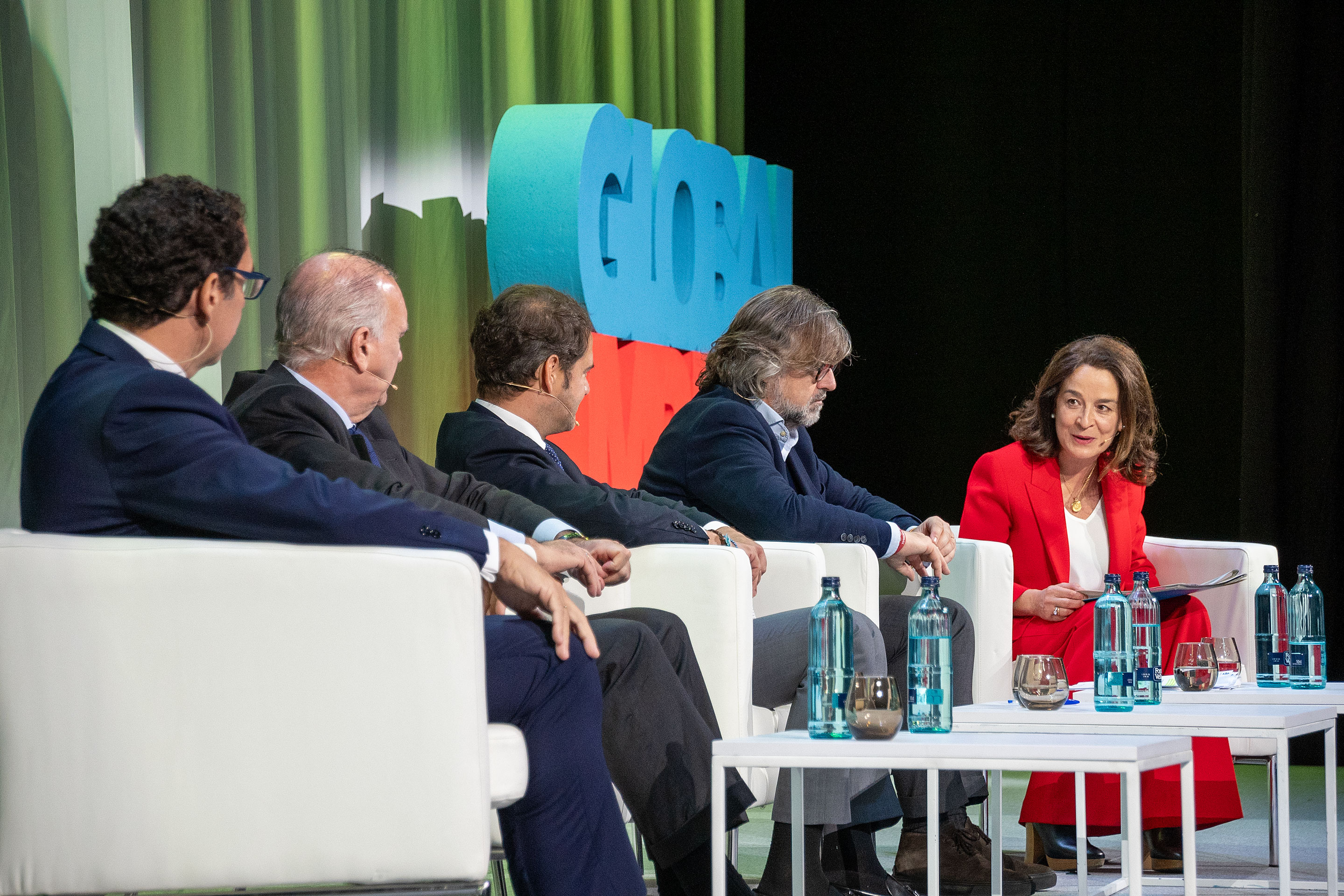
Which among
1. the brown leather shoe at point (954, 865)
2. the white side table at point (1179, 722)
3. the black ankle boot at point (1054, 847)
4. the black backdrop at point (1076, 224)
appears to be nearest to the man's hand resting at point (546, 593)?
the white side table at point (1179, 722)

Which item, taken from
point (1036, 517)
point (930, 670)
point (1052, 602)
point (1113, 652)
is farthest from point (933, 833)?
point (1036, 517)

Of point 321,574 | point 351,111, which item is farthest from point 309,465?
point 351,111

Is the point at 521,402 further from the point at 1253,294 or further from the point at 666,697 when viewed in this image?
the point at 1253,294

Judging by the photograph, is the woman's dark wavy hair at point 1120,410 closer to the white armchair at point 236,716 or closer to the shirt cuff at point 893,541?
the shirt cuff at point 893,541

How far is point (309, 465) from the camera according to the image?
2.14 m

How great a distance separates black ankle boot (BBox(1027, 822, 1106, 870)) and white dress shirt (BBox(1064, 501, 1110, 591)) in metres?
0.61

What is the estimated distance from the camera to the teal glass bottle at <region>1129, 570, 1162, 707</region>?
2.42 meters

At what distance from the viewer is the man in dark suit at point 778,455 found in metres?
3.14

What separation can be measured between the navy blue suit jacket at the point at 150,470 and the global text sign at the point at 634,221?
85.9 inches

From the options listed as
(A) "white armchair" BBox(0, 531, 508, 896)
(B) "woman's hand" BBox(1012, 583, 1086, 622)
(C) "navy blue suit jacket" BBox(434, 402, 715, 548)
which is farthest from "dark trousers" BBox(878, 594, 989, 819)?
(A) "white armchair" BBox(0, 531, 508, 896)

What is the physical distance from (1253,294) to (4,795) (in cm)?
447

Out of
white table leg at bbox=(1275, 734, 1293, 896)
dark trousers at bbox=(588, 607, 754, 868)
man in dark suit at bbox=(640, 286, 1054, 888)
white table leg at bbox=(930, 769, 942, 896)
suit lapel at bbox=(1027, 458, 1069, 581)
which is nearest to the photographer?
white table leg at bbox=(930, 769, 942, 896)

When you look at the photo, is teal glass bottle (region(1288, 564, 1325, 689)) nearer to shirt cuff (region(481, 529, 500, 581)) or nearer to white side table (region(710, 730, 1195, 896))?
white side table (region(710, 730, 1195, 896))

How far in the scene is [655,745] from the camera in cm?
211
